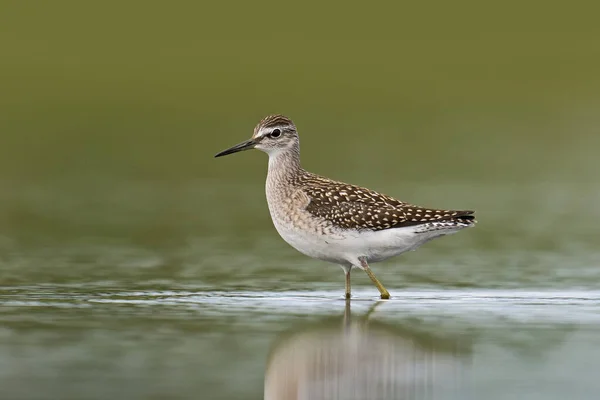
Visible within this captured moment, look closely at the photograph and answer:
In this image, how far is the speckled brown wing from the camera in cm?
1256

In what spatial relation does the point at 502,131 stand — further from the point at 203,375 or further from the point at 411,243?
the point at 203,375

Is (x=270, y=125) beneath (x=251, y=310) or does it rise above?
above

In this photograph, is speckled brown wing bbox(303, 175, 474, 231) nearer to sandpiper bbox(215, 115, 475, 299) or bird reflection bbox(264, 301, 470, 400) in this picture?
sandpiper bbox(215, 115, 475, 299)

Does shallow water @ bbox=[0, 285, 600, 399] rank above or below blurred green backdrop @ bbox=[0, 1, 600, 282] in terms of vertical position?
below

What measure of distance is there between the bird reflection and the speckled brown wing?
212cm

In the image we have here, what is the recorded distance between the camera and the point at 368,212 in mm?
12672

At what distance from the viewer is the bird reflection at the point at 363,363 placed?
827cm

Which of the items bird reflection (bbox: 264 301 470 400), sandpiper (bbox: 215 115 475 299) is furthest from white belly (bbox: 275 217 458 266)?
bird reflection (bbox: 264 301 470 400)

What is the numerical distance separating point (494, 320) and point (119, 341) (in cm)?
322

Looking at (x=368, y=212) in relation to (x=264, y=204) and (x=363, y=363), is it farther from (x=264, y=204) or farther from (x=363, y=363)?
(x=264, y=204)

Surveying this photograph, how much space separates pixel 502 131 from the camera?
26094 mm

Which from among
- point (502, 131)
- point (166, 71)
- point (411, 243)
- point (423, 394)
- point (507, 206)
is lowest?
point (423, 394)

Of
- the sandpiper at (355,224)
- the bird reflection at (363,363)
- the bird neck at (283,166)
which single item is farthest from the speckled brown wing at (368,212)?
the bird reflection at (363,363)

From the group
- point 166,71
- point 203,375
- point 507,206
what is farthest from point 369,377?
point 166,71
